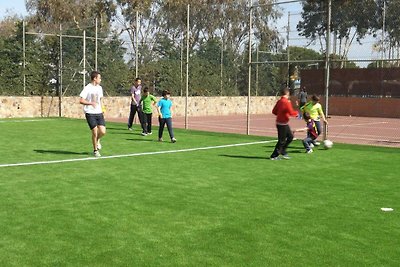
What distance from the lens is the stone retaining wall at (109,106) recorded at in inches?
1084

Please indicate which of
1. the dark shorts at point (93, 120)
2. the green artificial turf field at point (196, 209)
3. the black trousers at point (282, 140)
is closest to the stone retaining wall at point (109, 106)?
the green artificial turf field at point (196, 209)

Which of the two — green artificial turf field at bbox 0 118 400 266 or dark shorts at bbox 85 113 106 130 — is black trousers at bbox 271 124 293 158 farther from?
dark shorts at bbox 85 113 106 130

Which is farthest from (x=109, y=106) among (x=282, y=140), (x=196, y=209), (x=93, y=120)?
(x=196, y=209)

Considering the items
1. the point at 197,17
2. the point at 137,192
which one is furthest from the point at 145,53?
the point at 137,192

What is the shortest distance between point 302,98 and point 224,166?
69.0 feet

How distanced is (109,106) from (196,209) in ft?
77.2

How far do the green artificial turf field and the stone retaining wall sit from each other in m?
14.9

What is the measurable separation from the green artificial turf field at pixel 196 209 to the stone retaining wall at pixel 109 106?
49.0 feet

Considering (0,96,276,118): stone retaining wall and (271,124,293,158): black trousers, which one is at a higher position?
(0,96,276,118): stone retaining wall

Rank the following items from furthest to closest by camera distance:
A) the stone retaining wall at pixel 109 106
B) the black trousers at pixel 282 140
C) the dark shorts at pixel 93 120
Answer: the stone retaining wall at pixel 109 106, the black trousers at pixel 282 140, the dark shorts at pixel 93 120

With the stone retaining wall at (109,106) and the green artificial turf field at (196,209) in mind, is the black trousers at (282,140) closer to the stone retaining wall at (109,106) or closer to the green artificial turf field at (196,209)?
the green artificial turf field at (196,209)

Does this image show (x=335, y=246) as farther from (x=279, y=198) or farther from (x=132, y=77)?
(x=132, y=77)

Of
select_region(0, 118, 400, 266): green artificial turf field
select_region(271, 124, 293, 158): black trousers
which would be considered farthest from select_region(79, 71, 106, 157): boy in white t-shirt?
select_region(271, 124, 293, 158): black trousers

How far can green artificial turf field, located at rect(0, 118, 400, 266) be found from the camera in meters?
5.31
